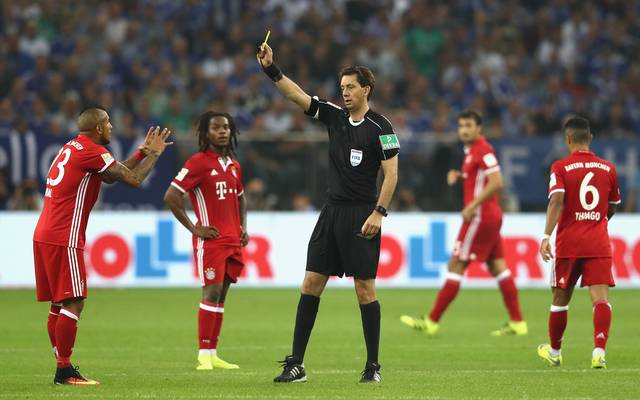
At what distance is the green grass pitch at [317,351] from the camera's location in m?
9.37

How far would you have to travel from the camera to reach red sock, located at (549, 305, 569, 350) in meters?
11.1

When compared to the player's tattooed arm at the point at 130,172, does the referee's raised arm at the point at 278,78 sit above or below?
above

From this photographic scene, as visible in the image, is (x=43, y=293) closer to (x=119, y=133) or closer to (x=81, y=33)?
(x=119, y=133)

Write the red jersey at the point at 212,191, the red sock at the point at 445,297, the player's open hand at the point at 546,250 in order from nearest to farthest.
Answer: the player's open hand at the point at 546,250 < the red jersey at the point at 212,191 < the red sock at the point at 445,297

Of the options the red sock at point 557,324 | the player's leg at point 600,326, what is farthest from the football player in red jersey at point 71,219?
the player's leg at point 600,326

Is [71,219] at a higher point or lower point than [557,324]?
higher

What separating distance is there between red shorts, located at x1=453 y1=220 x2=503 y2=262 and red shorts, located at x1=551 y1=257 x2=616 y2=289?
12.8ft

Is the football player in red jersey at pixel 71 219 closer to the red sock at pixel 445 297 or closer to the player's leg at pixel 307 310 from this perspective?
the player's leg at pixel 307 310

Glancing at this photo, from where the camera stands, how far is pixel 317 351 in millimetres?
12758

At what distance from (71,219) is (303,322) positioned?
2.07 meters

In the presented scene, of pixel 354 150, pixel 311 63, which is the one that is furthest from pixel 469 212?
pixel 311 63

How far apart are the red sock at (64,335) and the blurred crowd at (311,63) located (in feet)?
40.6

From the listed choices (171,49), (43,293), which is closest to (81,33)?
(171,49)

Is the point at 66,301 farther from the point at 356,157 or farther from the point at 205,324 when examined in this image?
the point at 356,157
